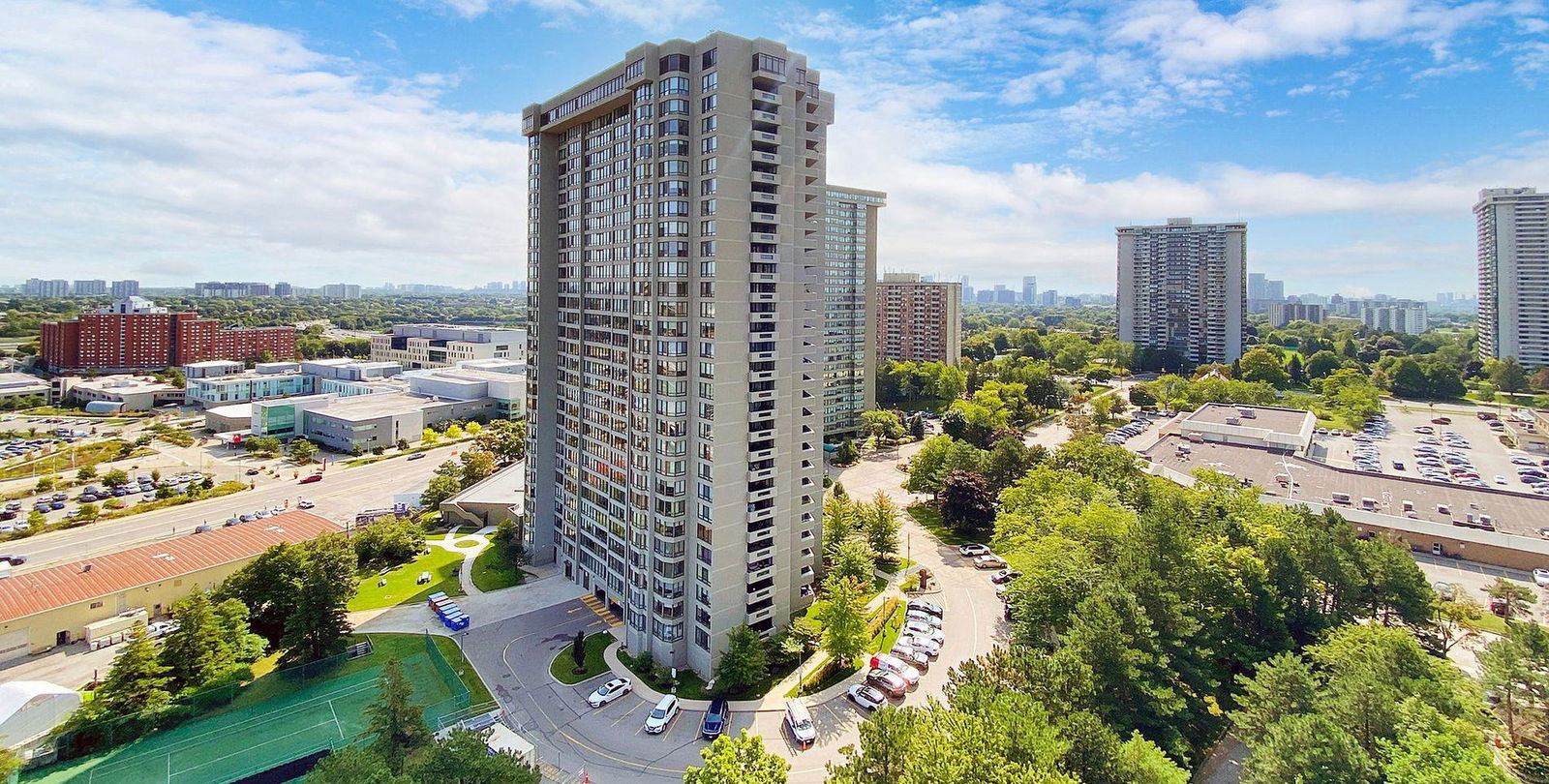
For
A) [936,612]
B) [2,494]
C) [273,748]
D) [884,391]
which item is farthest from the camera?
[884,391]

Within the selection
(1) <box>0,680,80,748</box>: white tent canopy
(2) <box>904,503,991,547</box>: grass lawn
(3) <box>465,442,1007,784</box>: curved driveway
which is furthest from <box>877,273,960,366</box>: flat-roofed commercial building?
(1) <box>0,680,80,748</box>: white tent canopy

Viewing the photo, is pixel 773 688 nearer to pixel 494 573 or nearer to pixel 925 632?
pixel 925 632

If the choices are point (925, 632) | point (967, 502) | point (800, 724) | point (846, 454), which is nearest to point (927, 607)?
point (925, 632)

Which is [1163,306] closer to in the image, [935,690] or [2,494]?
[935,690]

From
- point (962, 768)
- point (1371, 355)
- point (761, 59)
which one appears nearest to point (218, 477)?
point (761, 59)

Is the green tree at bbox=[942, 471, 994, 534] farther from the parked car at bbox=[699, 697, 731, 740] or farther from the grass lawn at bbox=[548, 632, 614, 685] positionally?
the grass lawn at bbox=[548, 632, 614, 685]

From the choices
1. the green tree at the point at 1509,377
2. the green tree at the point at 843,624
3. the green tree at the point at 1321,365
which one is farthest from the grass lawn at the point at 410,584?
the green tree at the point at 1509,377

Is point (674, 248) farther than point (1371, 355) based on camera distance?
No

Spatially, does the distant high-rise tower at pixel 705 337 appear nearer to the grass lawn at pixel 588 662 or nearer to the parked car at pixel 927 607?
the grass lawn at pixel 588 662
